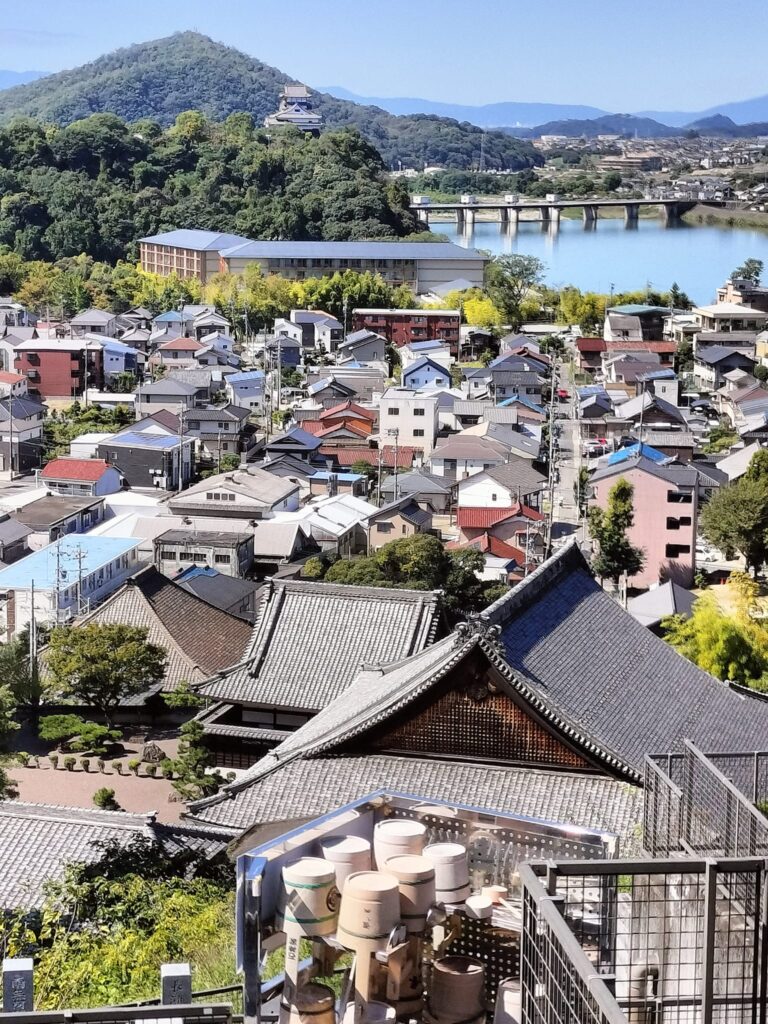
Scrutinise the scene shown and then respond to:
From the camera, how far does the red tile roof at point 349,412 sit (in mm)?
21625

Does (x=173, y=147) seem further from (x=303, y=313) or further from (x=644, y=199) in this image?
(x=644, y=199)

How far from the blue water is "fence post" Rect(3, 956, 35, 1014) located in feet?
139

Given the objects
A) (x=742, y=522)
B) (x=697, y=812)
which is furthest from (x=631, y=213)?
(x=697, y=812)

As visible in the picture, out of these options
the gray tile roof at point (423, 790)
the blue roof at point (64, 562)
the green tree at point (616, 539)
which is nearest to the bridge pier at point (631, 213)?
the green tree at point (616, 539)

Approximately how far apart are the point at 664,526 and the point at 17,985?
13.5 m

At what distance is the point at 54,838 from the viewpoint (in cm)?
524

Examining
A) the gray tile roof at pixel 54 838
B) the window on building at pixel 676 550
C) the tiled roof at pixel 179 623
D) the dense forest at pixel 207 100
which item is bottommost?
the window on building at pixel 676 550

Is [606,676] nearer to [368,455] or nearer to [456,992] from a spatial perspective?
A: [456,992]

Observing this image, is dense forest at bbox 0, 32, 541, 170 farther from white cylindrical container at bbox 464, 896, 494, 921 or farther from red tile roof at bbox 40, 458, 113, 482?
white cylindrical container at bbox 464, 896, 494, 921

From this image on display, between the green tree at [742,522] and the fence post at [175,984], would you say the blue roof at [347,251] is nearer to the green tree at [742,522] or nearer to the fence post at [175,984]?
the green tree at [742,522]

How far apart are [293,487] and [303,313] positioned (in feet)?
47.5

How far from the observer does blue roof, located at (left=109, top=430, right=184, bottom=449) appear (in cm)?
1938

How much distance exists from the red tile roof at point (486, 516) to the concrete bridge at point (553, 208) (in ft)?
148

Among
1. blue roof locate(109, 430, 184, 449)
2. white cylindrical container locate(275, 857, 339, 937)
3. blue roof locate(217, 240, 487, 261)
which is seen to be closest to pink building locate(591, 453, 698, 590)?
blue roof locate(109, 430, 184, 449)
